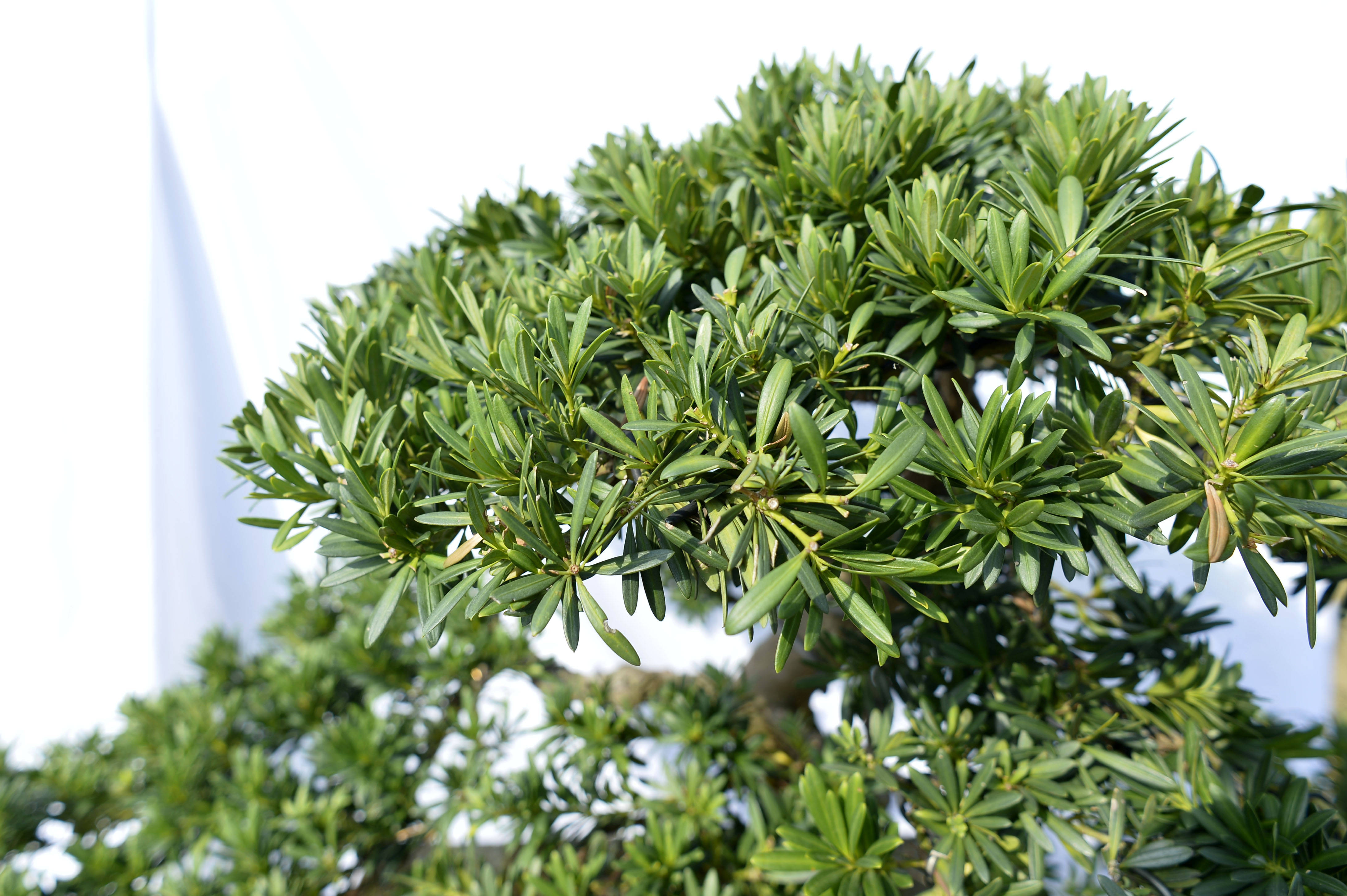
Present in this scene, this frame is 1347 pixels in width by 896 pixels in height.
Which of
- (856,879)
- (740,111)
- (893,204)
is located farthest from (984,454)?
(740,111)

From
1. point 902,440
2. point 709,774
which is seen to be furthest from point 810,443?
point 709,774

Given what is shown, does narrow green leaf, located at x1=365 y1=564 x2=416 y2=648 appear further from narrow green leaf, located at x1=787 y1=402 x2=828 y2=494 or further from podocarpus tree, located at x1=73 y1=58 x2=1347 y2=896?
narrow green leaf, located at x1=787 y1=402 x2=828 y2=494

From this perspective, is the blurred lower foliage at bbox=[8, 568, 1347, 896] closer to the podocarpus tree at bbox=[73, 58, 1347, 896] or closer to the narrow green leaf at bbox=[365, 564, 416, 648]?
the podocarpus tree at bbox=[73, 58, 1347, 896]

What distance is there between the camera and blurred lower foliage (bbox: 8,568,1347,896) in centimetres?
69

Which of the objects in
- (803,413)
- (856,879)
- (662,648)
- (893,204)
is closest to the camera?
(803,413)

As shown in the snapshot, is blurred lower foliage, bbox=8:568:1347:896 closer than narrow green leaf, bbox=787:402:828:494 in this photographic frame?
No

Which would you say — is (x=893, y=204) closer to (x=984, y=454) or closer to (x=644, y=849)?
(x=984, y=454)

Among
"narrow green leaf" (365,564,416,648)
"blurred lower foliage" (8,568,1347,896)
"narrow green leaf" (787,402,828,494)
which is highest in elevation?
"narrow green leaf" (787,402,828,494)

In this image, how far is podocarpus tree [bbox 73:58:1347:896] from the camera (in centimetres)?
46

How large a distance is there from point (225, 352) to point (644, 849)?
7.88 ft

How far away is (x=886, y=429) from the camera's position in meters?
0.51

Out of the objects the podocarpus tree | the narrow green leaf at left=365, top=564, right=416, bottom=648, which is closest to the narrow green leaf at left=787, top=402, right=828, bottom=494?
the podocarpus tree

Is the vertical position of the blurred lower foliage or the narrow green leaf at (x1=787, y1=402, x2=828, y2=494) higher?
the narrow green leaf at (x1=787, y1=402, x2=828, y2=494)

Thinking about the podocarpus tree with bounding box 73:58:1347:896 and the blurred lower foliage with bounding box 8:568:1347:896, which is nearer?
the podocarpus tree with bounding box 73:58:1347:896
